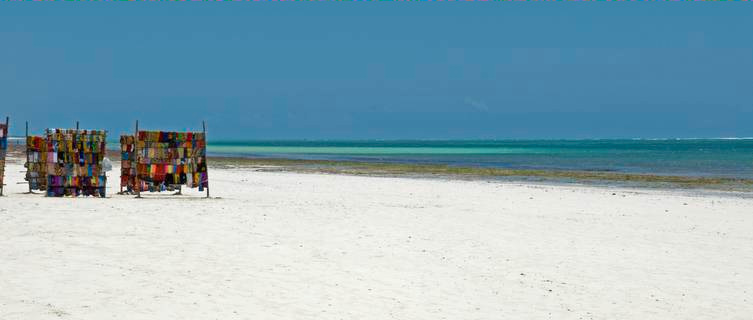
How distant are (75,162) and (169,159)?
2.37 metres

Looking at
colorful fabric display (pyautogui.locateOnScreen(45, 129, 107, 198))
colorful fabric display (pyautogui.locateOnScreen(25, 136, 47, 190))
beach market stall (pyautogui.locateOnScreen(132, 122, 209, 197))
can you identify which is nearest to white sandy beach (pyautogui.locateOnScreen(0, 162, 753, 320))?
colorful fabric display (pyautogui.locateOnScreen(45, 129, 107, 198))

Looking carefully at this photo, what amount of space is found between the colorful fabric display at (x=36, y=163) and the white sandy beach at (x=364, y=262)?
2540mm

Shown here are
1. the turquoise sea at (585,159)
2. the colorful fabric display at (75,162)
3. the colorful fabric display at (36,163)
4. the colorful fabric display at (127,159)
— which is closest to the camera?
the colorful fabric display at (75,162)

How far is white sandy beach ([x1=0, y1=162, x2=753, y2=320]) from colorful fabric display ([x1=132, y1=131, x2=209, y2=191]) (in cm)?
229

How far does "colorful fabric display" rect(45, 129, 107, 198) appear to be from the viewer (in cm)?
1964

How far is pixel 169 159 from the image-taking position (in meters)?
20.3

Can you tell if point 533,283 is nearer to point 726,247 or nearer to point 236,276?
point 236,276

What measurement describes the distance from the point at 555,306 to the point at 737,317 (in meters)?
1.85

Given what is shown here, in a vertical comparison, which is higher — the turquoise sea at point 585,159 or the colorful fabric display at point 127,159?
the colorful fabric display at point 127,159

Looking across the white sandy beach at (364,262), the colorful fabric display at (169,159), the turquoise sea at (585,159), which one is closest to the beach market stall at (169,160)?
the colorful fabric display at (169,159)

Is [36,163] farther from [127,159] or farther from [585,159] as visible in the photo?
[585,159]

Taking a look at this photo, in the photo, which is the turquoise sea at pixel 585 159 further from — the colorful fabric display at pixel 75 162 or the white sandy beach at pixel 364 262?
the colorful fabric display at pixel 75 162

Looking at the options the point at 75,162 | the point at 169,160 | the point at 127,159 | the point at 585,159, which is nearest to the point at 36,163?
the point at 75,162

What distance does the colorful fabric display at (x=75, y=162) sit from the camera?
773 inches
